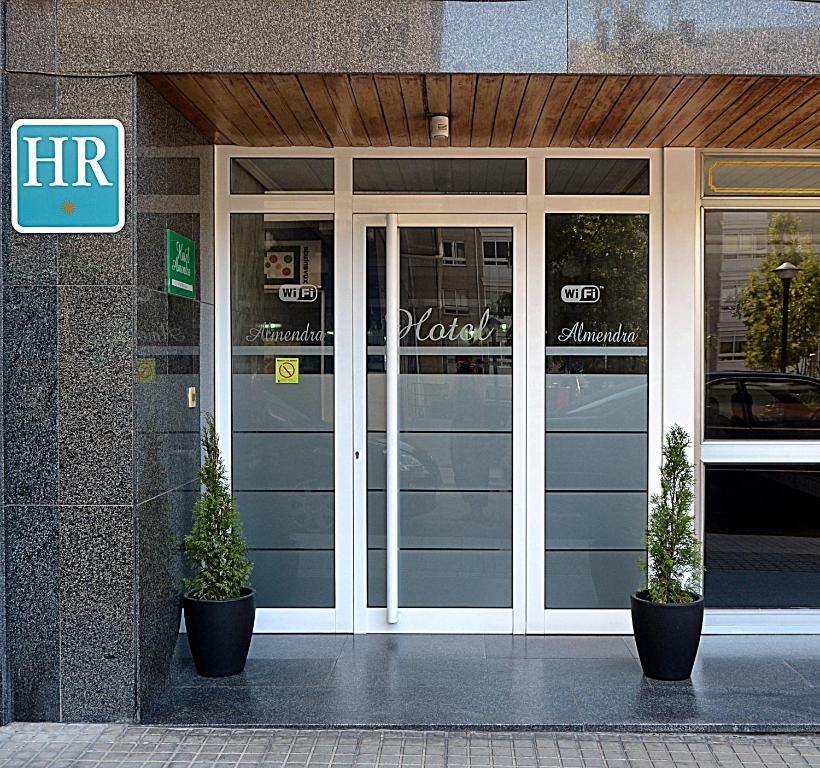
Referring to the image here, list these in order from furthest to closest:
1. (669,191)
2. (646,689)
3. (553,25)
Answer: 1. (669,191)
2. (646,689)
3. (553,25)

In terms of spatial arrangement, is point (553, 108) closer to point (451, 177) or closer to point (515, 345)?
point (451, 177)

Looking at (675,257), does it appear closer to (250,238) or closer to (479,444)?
(479,444)

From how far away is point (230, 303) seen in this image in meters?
6.18

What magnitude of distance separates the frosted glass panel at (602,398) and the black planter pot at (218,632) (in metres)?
2.29

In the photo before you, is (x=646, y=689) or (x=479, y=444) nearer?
(x=646, y=689)

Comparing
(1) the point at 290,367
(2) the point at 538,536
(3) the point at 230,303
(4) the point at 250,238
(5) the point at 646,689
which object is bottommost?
(5) the point at 646,689

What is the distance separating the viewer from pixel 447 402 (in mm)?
6250

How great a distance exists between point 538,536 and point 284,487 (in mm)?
1652

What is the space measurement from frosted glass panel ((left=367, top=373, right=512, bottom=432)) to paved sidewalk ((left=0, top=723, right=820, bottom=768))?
2054mm

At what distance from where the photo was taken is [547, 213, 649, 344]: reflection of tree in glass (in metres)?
6.18

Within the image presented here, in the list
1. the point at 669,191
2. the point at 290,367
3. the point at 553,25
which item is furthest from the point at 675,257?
the point at 290,367

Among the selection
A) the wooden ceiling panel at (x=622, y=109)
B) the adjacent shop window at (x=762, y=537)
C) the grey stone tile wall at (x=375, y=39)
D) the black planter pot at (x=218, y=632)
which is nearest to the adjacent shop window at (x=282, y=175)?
the grey stone tile wall at (x=375, y=39)

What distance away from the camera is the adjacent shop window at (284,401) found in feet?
20.4

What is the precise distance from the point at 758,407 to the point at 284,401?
302 centimetres
